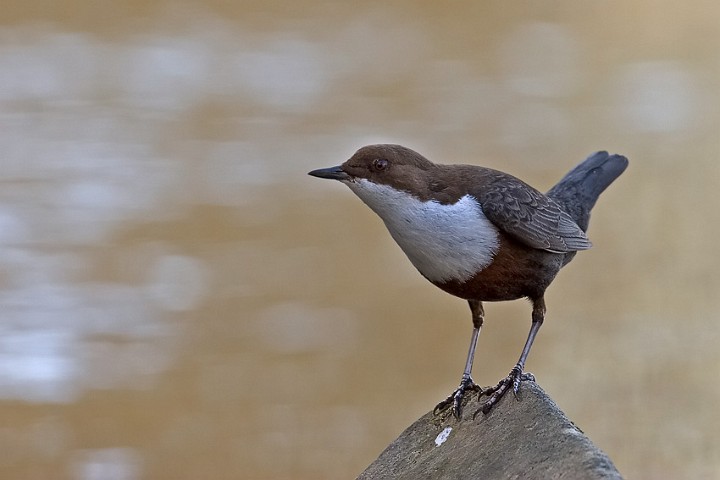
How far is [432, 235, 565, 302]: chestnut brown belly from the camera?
4.11 m

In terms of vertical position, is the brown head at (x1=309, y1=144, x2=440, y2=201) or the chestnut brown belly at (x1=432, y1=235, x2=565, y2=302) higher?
the brown head at (x1=309, y1=144, x2=440, y2=201)

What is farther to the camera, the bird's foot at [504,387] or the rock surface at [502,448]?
the bird's foot at [504,387]

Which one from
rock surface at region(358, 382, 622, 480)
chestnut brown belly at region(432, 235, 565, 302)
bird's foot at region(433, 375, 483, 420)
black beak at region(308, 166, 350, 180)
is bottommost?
rock surface at region(358, 382, 622, 480)

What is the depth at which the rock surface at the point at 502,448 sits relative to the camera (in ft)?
9.76

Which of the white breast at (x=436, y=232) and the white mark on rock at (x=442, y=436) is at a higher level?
the white breast at (x=436, y=232)

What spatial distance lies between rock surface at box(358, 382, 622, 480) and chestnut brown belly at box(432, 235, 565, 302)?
37cm

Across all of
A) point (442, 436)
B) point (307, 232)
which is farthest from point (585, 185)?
point (307, 232)

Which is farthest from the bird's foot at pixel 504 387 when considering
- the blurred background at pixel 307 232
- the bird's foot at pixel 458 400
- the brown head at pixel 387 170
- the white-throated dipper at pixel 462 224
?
the blurred background at pixel 307 232

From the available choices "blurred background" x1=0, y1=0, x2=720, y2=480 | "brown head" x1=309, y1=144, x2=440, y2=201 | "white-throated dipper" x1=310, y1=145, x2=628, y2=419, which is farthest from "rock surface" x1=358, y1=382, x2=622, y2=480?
"blurred background" x1=0, y1=0, x2=720, y2=480

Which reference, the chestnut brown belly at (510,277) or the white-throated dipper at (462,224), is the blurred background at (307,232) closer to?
the chestnut brown belly at (510,277)

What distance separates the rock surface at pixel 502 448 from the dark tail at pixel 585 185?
1247 millimetres

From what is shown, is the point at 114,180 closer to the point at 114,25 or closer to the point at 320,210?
the point at 320,210

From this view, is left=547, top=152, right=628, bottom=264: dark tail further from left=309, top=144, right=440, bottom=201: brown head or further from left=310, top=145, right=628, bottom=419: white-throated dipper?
left=309, top=144, right=440, bottom=201: brown head

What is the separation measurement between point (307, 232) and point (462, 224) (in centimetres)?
567
